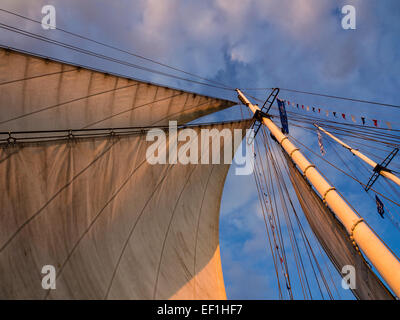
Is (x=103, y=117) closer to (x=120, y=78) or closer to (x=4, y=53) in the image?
(x=120, y=78)

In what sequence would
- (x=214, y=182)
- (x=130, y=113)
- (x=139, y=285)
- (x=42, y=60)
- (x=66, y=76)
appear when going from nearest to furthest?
(x=139, y=285)
(x=42, y=60)
(x=66, y=76)
(x=130, y=113)
(x=214, y=182)

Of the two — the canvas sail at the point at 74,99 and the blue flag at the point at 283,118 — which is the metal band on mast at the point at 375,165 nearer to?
the blue flag at the point at 283,118

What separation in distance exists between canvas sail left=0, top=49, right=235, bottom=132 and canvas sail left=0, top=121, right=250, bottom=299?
277 cm

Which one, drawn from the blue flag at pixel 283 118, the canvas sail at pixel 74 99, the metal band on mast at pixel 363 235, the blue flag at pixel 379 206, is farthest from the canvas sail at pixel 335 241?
the blue flag at pixel 379 206

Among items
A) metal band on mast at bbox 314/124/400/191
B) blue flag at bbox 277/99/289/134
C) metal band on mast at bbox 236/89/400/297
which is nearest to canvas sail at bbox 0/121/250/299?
blue flag at bbox 277/99/289/134

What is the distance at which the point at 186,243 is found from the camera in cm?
962

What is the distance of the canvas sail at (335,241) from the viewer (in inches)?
220

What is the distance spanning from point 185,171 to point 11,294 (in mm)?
7654

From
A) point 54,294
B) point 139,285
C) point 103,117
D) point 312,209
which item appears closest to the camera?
point 54,294

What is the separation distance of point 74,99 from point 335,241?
10.5 m

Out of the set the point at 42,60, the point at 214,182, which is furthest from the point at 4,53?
the point at 214,182

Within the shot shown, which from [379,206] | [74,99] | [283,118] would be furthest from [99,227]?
[379,206]

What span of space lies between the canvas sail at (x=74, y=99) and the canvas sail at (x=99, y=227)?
277 centimetres

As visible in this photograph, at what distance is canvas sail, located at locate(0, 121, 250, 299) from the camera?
5426mm
